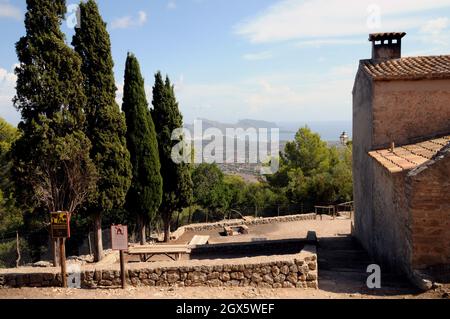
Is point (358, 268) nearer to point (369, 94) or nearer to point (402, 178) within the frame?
point (402, 178)

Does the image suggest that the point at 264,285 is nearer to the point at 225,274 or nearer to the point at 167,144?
the point at 225,274

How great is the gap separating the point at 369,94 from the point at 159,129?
10.1m

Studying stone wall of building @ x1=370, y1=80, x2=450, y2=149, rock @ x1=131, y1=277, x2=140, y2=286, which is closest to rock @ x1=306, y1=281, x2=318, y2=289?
rock @ x1=131, y1=277, x2=140, y2=286

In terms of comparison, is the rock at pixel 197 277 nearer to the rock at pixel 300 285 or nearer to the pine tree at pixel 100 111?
the rock at pixel 300 285

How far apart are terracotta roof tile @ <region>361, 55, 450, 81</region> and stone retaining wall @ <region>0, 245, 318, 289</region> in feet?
21.7

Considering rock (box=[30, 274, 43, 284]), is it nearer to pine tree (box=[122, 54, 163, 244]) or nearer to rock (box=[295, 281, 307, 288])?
rock (box=[295, 281, 307, 288])

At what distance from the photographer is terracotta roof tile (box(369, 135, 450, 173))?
28.9ft

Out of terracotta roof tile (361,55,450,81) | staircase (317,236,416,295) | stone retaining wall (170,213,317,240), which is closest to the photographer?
staircase (317,236,416,295)

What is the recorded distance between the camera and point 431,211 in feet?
24.9

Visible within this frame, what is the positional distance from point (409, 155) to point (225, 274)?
5.56m

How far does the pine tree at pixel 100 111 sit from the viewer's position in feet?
44.7

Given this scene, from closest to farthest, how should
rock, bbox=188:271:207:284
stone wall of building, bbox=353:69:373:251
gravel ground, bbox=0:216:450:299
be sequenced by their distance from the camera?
gravel ground, bbox=0:216:450:299, rock, bbox=188:271:207:284, stone wall of building, bbox=353:69:373:251

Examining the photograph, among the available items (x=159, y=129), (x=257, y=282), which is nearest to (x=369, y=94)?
(x=257, y=282)
